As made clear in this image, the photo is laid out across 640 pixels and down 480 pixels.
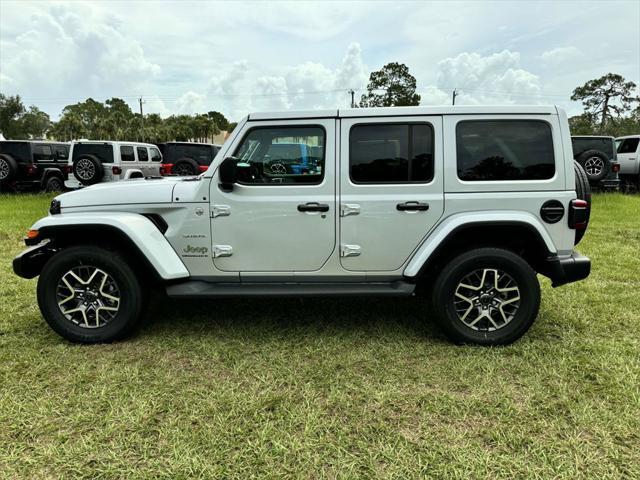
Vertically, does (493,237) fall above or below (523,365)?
above

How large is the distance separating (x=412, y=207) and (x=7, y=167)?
1395cm

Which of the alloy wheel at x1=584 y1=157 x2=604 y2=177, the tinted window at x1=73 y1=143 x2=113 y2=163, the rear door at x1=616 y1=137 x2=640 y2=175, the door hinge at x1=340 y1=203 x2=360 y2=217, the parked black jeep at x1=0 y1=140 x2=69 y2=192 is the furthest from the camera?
the rear door at x1=616 y1=137 x2=640 y2=175

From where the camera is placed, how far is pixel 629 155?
13.6 metres

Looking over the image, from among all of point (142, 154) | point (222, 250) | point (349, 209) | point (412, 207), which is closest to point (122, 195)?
point (222, 250)

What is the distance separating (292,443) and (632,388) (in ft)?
6.96

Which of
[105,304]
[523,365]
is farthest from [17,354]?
[523,365]

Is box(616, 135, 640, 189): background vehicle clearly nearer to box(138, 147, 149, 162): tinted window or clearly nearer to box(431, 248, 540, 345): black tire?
box(431, 248, 540, 345): black tire

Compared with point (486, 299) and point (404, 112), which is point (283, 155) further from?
point (486, 299)

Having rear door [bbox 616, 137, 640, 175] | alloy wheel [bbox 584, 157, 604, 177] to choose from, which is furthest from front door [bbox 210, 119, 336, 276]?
rear door [bbox 616, 137, 640, 175]

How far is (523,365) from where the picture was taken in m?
3.13

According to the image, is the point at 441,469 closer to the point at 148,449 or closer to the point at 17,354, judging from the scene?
the point at 148,449

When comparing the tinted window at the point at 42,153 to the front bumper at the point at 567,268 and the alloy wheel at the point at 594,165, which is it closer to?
the front bumper at the point at 567,268

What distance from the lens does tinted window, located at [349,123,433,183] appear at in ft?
11.1

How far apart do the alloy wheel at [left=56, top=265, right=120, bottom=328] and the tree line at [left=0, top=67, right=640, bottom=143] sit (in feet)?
124
